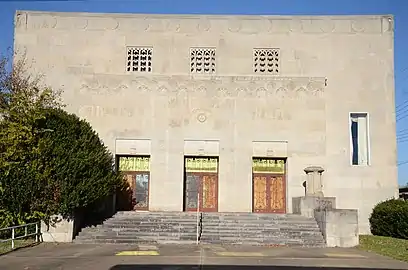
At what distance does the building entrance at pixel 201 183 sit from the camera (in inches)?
1061

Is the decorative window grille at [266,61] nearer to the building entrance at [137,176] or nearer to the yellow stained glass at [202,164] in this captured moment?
the yellow stained glass at [202,164]

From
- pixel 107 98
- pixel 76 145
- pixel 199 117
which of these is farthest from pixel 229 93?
pixel 76 145

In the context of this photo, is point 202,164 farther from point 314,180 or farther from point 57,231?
point 57,231

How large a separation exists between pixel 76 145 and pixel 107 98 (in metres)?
7.15

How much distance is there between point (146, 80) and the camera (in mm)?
27219

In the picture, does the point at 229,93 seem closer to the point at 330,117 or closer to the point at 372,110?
the point at 330,117

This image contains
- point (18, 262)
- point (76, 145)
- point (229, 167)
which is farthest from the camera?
point (229, 167)

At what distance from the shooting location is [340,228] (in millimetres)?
20406

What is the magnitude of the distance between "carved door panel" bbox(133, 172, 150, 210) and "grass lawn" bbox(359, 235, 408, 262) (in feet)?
35.3

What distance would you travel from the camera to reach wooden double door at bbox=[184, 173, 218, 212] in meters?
26.9

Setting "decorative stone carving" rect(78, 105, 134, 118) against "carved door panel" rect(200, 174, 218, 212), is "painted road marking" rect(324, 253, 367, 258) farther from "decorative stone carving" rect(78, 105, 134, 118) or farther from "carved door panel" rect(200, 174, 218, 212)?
"decorative stone carving" rect(78, 105, 134, 118)

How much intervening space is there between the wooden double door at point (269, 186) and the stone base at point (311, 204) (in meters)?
1.78

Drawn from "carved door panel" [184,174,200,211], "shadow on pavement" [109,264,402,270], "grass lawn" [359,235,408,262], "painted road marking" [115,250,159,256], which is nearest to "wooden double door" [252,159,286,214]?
"carved door panel" [184,174,200,211]

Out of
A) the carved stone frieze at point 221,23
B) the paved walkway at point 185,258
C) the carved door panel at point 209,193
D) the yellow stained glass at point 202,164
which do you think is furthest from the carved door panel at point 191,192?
the paved walkway at point 185,258
